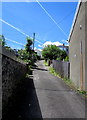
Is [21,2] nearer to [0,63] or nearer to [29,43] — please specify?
[0,63]

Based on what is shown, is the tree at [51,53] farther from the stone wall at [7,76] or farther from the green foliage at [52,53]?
the stone wall at [7,76]

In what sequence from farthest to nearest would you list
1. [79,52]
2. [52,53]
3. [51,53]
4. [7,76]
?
[51,53]
[52,53]
[79,52]
[7,76]

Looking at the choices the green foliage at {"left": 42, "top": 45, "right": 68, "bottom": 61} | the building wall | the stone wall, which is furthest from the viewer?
the green foliage at {"left": 42, "top": 45, "right": 68, "bottom": 61}

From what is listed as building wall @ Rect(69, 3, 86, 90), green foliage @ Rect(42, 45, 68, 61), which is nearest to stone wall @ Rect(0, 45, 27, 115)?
building wall @ Rect(69, 3, 86, 90)

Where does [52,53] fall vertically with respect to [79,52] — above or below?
above

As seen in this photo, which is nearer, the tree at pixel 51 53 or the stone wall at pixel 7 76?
the stone wall at pixel 7 76

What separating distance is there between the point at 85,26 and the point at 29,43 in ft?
69.8

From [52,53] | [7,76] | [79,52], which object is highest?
[52,53]

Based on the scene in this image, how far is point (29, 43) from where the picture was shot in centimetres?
3055

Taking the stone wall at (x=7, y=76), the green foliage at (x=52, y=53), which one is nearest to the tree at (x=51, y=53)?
the green foliage at (x=52, y=53)

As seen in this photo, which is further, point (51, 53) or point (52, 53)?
point (51, 53)

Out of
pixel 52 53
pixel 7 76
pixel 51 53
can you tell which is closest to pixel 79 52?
pixel 7 76

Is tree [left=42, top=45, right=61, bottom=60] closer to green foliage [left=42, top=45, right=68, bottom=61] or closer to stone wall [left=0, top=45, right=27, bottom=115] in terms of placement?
green foliage [left=42, top=45, right=68, bottom=61]

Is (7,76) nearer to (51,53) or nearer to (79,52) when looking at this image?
(79,52)
